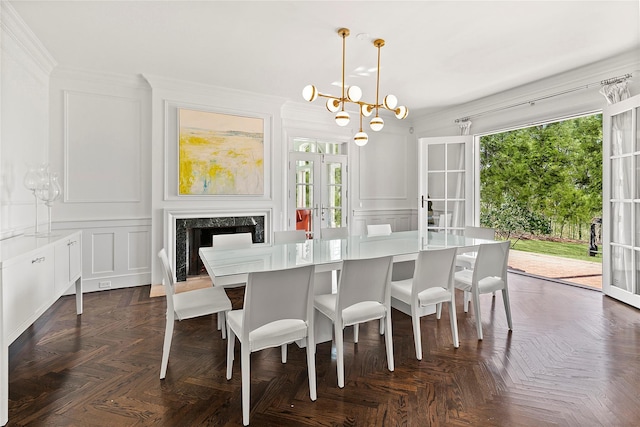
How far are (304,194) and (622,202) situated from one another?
4.02 m

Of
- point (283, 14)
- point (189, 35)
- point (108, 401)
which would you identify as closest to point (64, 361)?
point (108, 401)

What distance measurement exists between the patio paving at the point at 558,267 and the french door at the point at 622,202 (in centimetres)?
101

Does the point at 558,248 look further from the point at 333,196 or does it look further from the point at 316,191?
the point at 316,191

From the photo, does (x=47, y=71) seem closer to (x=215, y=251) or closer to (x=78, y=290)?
(x=78, y=290)

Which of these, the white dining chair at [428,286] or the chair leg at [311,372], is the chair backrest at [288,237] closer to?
the white dining chair at [428,286]

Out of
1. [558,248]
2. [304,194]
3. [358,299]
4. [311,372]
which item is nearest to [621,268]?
[358,299]

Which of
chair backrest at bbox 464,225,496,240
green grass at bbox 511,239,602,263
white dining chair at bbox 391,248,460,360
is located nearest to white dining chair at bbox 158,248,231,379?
white dining chair at bbox 391,248,460,360

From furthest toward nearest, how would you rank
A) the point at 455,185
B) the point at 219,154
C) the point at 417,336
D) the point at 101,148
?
1. the point at 455,185
2. the point at 219,154
3. the point at 101,148
4. the point at 417,336

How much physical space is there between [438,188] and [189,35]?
13.3 ft

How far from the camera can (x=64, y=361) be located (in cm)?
229

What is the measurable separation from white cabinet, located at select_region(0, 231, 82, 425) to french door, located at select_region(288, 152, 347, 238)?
3.05m

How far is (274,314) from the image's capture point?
69.5 inches

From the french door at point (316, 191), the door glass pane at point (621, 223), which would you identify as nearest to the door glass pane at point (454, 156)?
the french door at point (316, 191)

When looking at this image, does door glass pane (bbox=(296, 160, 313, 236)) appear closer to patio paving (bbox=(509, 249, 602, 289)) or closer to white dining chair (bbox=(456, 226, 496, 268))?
white dining chair (bbox=(456, 226, 496, 268))
